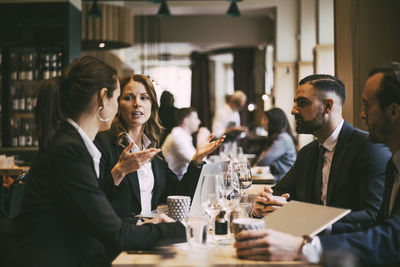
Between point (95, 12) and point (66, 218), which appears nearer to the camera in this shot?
point (66, 218)

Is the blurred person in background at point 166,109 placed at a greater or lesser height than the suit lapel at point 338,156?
greater

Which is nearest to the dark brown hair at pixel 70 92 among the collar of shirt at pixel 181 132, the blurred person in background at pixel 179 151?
the blurred person in background at pixel 179 151

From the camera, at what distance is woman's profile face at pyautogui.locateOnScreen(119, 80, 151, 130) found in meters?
2.60

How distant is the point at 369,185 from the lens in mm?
1961

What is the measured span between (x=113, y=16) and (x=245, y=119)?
6.00m

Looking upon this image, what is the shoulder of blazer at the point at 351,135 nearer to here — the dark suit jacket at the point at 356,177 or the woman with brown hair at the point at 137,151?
the dark suit jacket at the point at 356,177

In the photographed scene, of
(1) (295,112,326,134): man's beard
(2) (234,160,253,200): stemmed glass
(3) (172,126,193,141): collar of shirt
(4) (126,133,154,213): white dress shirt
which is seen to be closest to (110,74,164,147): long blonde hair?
(4) (126,133,154,213): white dress shirt

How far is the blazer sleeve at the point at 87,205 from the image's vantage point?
4.72 feet

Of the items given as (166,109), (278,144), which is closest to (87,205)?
(166,109)

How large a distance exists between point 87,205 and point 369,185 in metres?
1.23

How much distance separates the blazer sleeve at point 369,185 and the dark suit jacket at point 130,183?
35.6 inches

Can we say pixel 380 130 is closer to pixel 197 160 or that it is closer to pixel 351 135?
pixel 351 135

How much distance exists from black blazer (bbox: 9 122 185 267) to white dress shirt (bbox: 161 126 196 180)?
338 centimetres

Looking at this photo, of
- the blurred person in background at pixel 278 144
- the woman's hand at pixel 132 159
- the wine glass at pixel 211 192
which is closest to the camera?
the wine glass at pixel 211 192
